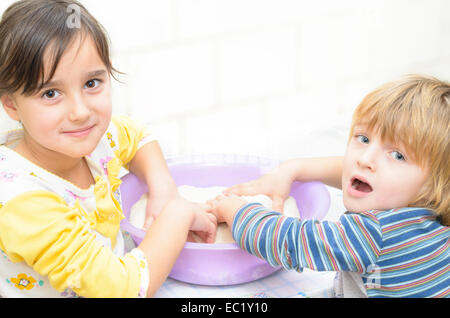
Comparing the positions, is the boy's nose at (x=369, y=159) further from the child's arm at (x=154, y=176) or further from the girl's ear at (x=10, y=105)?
the girl's ear at (x=10, y=105)

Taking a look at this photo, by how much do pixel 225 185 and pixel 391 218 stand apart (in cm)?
49

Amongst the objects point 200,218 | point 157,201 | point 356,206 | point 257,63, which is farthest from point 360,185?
point 257,63

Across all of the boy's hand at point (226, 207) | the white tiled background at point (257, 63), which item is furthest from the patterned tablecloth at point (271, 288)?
the white tiled background at point (257, 63)

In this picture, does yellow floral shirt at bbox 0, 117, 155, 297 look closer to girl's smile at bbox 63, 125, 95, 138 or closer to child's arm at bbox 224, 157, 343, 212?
girl's smile at bbox 63, 125, 95, 138

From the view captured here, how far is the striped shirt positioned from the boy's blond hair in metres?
0.03

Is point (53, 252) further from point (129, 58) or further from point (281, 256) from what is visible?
point (129, 58)

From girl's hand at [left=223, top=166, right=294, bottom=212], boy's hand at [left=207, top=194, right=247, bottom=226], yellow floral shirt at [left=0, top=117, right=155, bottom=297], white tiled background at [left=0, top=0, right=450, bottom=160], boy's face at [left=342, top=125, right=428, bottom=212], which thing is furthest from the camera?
white tiled background at [left=0, top=0, right=450, bottom=160]

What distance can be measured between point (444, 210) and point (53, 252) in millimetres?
596

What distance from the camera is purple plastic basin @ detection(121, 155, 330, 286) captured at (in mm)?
863

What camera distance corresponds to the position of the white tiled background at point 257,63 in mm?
1289

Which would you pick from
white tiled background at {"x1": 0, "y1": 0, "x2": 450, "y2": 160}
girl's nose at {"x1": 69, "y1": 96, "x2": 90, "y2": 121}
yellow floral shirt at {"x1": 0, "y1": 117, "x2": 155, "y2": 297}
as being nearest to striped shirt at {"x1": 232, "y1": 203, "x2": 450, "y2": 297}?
yellow floral shirt at {"x1": 0, "y1": 117, "x2": 155, "y2": 297}

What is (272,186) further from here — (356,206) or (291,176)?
(356,206)

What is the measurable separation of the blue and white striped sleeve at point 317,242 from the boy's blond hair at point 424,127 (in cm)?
11

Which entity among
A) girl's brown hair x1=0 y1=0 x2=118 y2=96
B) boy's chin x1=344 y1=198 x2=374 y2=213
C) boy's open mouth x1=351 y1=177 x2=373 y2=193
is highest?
girl's brown hair x1=0 y1=0 x2=118 y2=96
